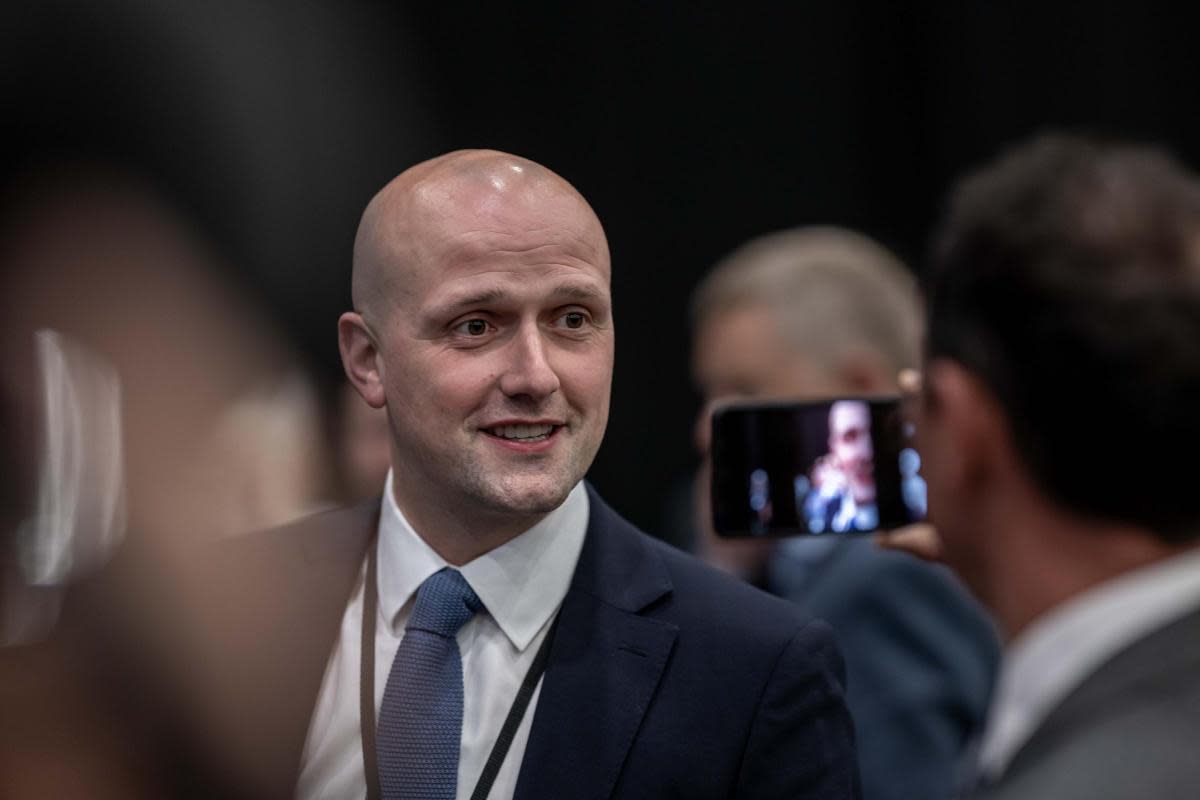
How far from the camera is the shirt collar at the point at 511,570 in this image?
176 cm

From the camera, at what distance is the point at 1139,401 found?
1.24 meters

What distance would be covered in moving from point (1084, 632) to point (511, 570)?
0.74 meters

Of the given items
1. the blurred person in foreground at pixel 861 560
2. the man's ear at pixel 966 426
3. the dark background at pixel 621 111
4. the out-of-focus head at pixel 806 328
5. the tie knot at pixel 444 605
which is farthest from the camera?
the dark background at pixel 621 111

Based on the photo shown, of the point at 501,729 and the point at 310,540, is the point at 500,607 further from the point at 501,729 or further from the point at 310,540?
the point at 310,540

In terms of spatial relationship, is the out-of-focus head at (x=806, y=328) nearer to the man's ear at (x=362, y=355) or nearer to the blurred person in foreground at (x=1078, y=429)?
the man's ear at (x=362, y=355)

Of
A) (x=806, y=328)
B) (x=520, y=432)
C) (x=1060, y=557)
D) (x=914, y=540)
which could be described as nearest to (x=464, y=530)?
(x=520, y=432)

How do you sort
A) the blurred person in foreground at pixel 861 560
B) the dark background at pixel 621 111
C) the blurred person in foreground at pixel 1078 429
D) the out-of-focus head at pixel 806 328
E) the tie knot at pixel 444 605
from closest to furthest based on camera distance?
the blurred person in foreground at pixel 1078 429 → the tie knot at pixel 444 605 → the blurred person in foreground at pixel 861 560 → the out-of-focus head at pixel 806 328 → the dark background at pixel 621 111

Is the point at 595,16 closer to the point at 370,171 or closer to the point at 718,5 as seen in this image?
the point at 718,5

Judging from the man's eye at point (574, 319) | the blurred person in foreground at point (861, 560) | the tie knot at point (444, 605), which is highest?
the man's eye at point (574, 319)

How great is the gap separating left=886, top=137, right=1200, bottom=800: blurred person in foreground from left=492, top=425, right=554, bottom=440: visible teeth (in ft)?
1.61

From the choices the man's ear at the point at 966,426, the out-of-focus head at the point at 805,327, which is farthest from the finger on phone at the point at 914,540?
the out-of-focus head at the point at 805,327

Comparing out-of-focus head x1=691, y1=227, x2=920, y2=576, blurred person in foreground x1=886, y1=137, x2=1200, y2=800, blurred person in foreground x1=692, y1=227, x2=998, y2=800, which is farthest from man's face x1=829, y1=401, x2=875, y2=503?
out-of-focus head x1=691, y1=227, x2=920, y2=576

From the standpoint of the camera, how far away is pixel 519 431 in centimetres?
168

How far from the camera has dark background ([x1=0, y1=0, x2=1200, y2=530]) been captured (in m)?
4.08
